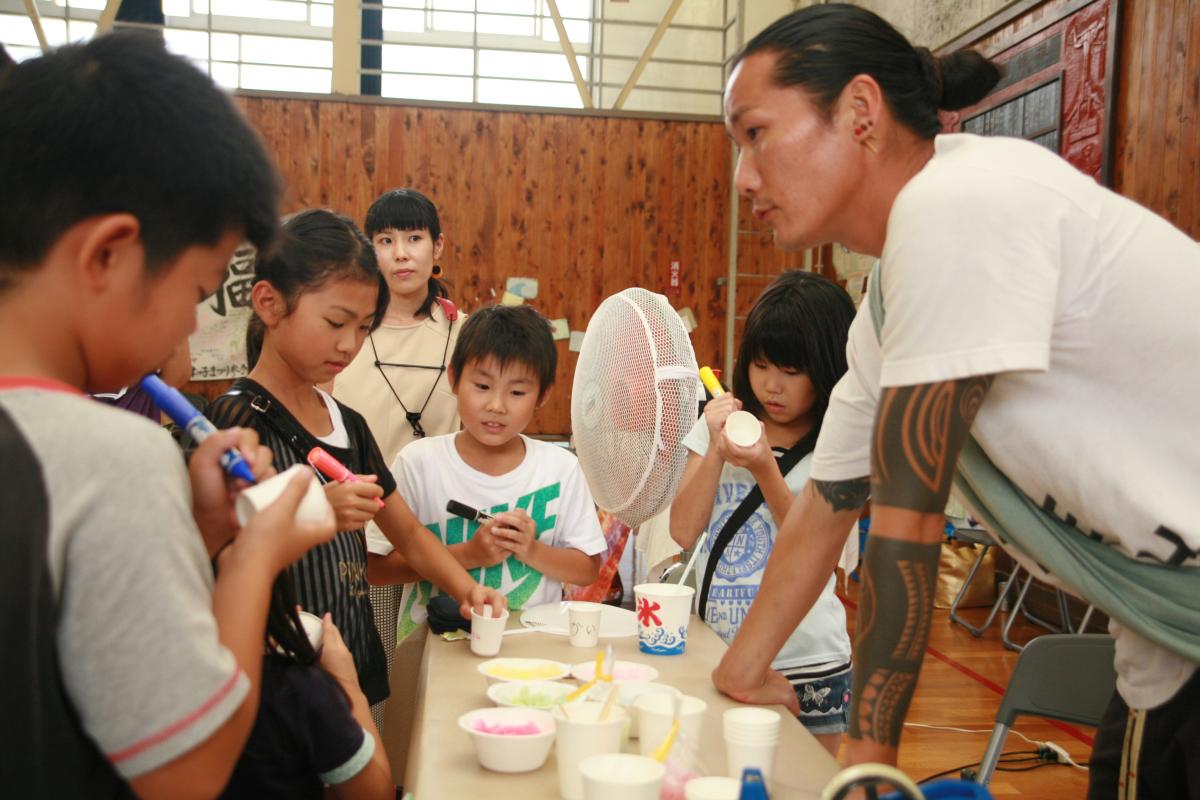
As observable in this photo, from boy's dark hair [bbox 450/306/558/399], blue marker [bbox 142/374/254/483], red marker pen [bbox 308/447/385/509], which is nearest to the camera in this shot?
blue marker [bbox 142/374/254/483]

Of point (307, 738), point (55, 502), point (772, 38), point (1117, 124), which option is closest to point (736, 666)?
point (307, 738)

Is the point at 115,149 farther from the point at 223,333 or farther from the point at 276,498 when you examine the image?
the point at 223,333

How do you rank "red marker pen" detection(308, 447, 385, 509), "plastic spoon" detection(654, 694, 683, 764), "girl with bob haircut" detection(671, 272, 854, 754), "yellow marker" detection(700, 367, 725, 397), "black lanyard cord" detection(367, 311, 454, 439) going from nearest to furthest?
"plastic spoon" detection(654, 694, 683, 764) → "red marker pen" detection(308, 447, 385, 509) → "girl with bob haircut" detection(671, 272, 854, 754) → "yellow marker" detection(700, 367, 725, 397) → "black lanyard cord" detection(367, 311, 454, 439)

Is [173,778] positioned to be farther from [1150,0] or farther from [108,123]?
[1150,0]

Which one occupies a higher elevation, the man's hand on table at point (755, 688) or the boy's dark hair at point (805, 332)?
the boy's dark hair at point (805, 332)

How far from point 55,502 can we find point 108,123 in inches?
11.0

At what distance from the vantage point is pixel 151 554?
26.3 inches

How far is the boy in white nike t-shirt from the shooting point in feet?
6.56

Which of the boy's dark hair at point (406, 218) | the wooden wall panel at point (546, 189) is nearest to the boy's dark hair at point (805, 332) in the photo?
the boy's dark hair at point (406, 218)

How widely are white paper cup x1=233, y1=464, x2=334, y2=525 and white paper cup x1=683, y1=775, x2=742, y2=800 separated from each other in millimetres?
415

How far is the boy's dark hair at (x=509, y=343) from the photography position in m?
2.14

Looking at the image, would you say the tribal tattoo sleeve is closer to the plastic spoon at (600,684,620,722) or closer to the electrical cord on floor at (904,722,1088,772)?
the plastic spoon at (600,684,620,722)

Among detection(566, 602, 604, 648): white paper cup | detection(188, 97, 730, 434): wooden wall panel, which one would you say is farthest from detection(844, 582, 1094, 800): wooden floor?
detection(188, 97, 730, 434): wooden wall panel

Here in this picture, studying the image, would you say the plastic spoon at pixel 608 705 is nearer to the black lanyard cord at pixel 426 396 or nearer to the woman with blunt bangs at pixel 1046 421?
the woman with blunt bangs at pixel 1046 421
